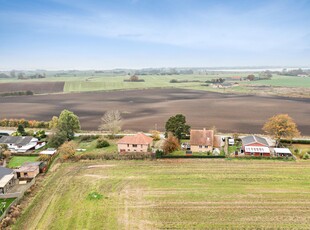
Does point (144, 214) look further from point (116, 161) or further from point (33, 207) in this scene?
point (116, 161)

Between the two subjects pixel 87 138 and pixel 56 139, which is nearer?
pixel 56 139

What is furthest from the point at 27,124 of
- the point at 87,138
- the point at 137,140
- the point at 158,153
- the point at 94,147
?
the point at 158,153

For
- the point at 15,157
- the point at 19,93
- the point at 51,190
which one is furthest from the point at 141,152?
the point at 19,93

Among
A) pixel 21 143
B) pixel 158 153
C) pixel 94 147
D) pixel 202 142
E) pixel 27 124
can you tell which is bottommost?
pixel 94 147

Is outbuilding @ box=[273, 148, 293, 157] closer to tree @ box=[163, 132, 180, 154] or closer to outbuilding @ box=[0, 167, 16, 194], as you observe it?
tree @ box=[163, 132, 180, 154]

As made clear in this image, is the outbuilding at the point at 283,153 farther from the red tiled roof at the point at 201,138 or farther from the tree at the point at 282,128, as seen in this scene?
the red tiled roof at the point at 201,138

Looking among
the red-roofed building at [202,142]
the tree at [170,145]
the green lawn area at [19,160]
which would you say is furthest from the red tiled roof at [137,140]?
the green lawn area at [19,160]

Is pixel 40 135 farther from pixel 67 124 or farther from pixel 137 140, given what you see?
pixel 137 140
